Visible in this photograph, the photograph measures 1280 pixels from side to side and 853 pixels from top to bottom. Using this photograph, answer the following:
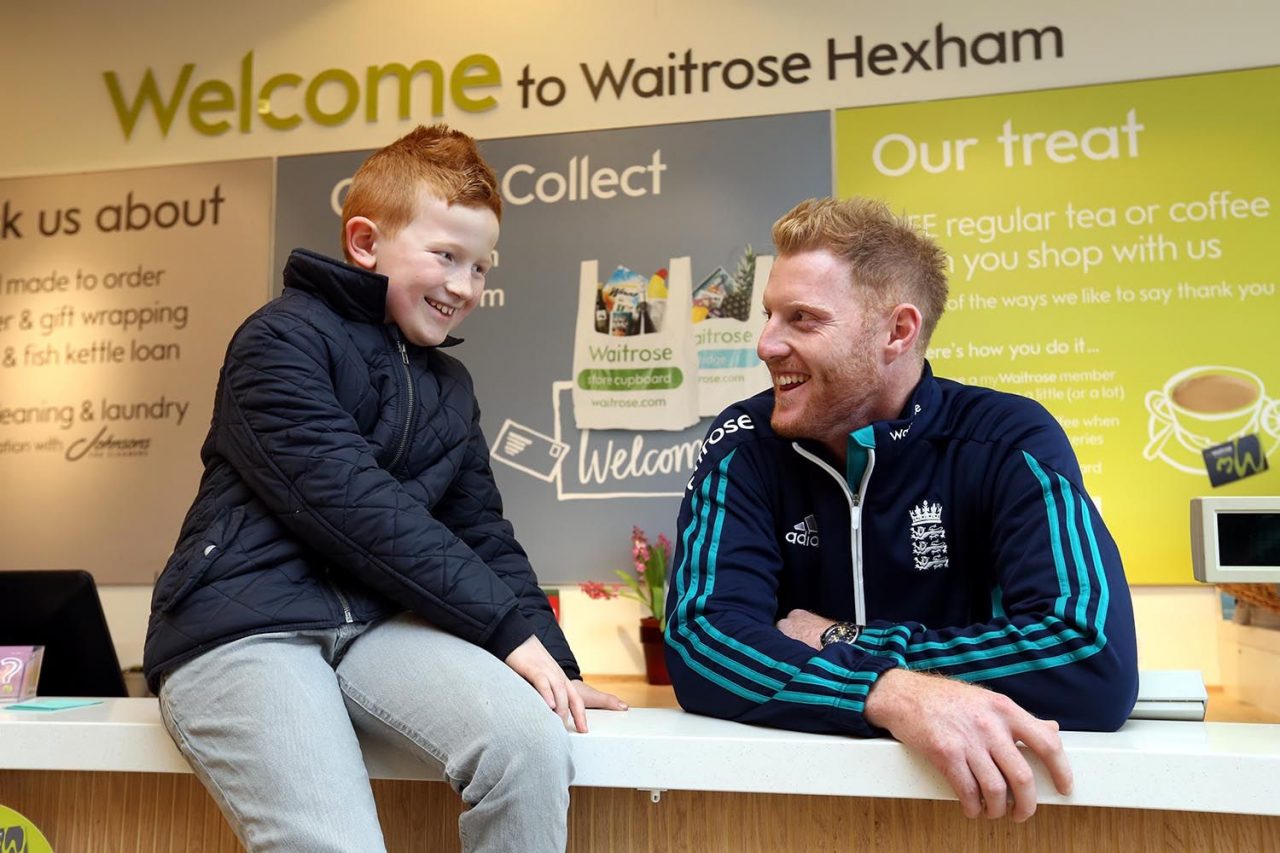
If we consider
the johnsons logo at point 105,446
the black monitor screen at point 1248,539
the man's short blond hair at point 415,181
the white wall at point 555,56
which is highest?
the white wall at point 555,56

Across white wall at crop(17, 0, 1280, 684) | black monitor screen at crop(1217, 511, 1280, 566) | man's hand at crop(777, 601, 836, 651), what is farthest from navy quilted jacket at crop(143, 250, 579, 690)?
white wall at crop(17, 0, 1280, 684)

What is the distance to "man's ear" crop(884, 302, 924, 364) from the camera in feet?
5.20

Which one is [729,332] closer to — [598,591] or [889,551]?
[598,591]

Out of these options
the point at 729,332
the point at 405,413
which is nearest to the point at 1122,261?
the point at 729,332

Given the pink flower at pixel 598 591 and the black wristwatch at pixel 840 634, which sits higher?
the black wristwatch at pixel 840 634

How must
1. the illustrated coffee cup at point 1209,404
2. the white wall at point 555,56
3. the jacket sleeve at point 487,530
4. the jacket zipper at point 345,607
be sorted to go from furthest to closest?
1. the white wall at point 555,56
2. the illustrated coffee cup at point 1209,404
3. the jacket sleeve at point 487,530
4. the jacket zipper at point 345,607

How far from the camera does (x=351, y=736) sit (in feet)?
3.72

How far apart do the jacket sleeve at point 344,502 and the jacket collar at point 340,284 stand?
0.13 metres

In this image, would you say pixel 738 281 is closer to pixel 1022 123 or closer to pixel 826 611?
pixel 1022 123

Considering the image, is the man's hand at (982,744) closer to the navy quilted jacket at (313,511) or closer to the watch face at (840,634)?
the watch face at (840,634)

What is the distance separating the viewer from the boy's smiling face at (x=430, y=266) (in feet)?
4.69

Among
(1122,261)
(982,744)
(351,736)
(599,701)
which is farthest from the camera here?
(1122,261)

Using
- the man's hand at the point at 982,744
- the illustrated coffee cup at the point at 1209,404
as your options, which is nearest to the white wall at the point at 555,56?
the illustrated coffee cup at the point at 1209,404

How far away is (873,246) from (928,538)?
43 cm
